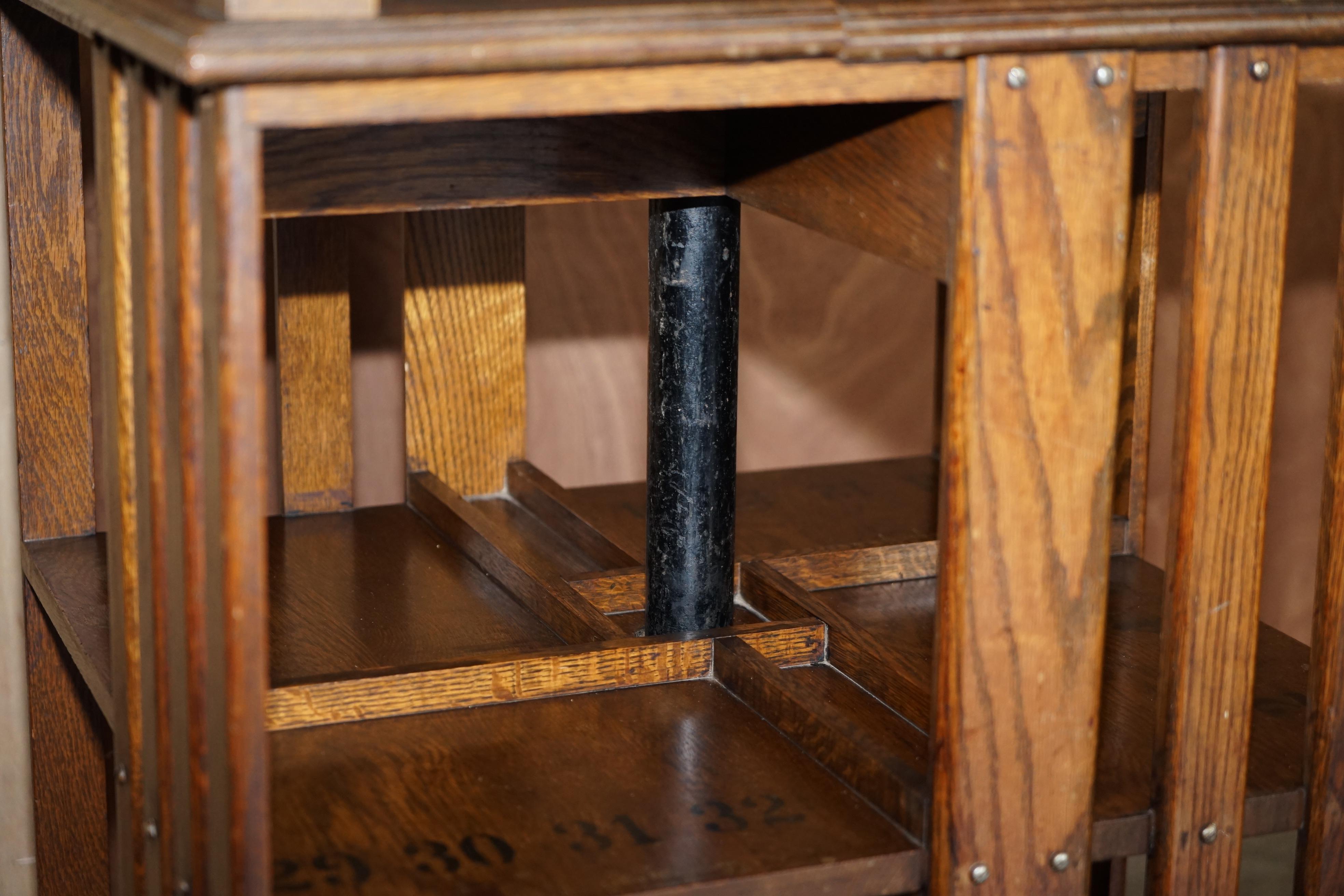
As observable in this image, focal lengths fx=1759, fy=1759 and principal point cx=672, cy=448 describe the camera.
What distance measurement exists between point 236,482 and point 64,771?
2.79 ft

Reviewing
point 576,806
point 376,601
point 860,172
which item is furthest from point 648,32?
point 376,601

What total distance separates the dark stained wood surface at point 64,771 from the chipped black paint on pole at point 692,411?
55 cm

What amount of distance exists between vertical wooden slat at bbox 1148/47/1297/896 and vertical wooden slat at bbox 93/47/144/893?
0.60 m

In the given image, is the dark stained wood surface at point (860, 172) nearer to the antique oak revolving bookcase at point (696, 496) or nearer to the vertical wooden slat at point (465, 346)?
the antique oak revolving bookcase at point (696, 496)

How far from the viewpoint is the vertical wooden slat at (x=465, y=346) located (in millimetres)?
1739

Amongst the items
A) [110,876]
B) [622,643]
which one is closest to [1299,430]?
[622,643]

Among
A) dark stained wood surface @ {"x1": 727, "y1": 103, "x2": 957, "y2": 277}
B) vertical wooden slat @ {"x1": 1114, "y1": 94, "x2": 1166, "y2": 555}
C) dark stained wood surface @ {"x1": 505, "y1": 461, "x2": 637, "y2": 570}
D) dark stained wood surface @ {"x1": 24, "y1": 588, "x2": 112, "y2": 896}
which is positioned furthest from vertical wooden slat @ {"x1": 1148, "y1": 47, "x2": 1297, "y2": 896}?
dark stained wood surface @ {"x1": 24, "y1": 588, "x2": 112, "y2": 896}

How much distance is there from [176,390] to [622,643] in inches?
19.0

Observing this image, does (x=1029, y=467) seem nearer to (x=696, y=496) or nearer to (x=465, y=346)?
(x=696, y=496)

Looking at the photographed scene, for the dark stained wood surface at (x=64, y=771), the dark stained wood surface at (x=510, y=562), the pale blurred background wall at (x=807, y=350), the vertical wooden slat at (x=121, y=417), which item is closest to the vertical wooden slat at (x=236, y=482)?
the vertical wooden slat at (x=121, y=417)

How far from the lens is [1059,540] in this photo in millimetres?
1003

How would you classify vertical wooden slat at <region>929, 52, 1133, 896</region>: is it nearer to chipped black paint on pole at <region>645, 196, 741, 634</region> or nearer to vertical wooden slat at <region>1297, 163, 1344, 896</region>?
vertical wooden slat at <region>1297, 163, 1344, 896</region>

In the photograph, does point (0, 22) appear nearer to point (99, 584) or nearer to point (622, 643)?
point (99, 584)

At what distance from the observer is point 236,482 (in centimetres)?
86
